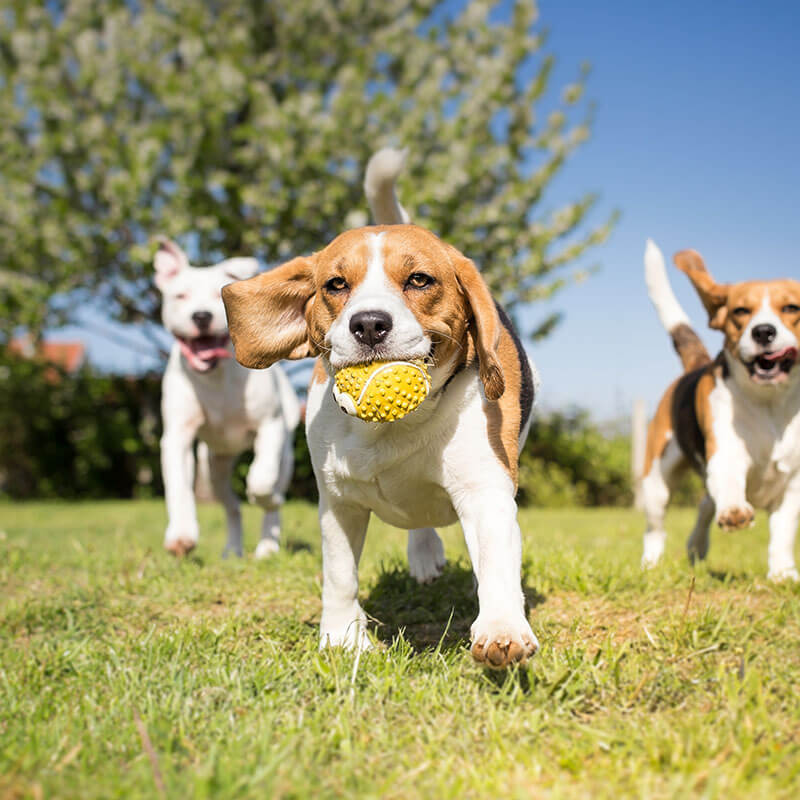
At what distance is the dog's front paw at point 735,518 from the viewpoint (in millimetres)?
4211

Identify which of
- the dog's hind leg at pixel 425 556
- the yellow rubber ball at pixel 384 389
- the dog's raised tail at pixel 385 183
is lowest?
the dog's hind leg at pixel 425 556

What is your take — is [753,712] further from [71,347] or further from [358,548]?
[71,347]

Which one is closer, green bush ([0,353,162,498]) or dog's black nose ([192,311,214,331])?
dog's black nose ([192,311,214,331])

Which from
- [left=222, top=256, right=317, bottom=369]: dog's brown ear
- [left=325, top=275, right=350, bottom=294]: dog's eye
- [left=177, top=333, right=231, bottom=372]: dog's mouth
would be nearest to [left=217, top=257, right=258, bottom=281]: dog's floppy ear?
[left=177, top=333, right=231, bottom=372]: dog's mouth

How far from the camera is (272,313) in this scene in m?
3.15

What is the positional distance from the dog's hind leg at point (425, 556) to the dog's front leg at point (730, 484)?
1.48 metres

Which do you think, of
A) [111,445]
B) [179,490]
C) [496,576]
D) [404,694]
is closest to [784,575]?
[496,576]

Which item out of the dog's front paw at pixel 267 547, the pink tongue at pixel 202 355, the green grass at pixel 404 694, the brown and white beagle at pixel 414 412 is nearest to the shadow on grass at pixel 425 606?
the green grass at pixel 404 694

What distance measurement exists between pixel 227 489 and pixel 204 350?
5.26ft

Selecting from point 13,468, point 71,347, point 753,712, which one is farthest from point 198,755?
point 71,347

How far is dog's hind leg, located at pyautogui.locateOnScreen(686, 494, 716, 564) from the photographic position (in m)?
5.76

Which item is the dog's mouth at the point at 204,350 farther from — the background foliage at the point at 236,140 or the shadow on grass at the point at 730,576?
the background foliage at the point at 236,140

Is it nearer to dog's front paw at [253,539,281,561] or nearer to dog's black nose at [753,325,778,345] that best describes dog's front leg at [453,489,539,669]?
dog's black nose at [753,325,778,345]

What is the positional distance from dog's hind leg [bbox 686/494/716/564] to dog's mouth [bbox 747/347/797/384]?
4.50ft
